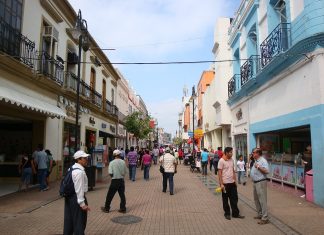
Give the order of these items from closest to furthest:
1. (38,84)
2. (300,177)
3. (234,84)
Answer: (300,177), (38,84), (234,84)

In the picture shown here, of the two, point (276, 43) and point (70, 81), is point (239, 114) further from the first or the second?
point (70, 81)

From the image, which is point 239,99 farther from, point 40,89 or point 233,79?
point 40,89

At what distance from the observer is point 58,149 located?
57.5 ft

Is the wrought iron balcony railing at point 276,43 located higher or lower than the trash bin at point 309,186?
higher

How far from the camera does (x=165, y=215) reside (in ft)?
29.8

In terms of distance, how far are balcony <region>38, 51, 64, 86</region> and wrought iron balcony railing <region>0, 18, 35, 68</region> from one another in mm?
635

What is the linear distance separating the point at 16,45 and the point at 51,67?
3.60 metres

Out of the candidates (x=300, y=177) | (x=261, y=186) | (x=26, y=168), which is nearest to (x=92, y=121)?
(x=26, y=168)

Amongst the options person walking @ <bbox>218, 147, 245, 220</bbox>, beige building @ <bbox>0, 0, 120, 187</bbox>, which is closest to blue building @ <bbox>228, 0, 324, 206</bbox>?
person walking @ <bbox>218, 147, 245, 220</bbox>

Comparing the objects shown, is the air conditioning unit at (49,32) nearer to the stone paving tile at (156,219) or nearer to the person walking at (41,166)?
the person walking at (41,166)

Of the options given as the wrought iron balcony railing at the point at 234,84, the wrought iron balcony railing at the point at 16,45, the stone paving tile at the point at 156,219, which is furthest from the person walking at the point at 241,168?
the wrought iron balcony railing at the point at 16,45

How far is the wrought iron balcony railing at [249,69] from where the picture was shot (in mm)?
16328

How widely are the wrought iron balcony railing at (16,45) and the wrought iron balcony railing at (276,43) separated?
8.78 m

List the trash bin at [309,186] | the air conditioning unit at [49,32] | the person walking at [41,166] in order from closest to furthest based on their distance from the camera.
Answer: the trash bin at [309,186], the person walking at [41,166], the air conditioning unit at [49,32]
